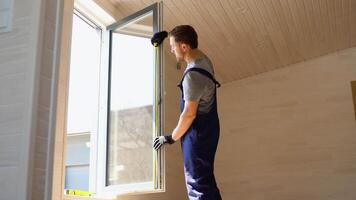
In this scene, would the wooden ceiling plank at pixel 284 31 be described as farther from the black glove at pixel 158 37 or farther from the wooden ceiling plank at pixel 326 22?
the black glove at pixel 158 37

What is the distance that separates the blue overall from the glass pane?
24.9 inches

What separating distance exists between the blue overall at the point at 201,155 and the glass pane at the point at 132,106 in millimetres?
633

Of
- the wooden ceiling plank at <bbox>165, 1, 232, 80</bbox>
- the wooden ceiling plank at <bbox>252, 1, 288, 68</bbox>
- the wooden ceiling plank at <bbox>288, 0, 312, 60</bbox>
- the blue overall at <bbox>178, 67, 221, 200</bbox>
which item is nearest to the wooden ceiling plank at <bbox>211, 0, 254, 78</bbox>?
the wooden ceiling plank at <bbox>165, 1, 232, 80</bbox>

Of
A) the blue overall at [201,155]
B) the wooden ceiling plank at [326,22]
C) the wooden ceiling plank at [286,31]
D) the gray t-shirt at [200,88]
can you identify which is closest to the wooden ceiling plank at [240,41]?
the wooden ceiling plank at [286,31]

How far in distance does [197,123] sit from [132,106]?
94cm

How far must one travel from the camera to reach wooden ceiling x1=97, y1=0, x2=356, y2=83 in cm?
336

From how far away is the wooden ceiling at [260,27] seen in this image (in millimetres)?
3357

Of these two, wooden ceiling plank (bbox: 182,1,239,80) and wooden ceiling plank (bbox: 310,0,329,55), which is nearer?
wooden ceiling plank (bbox: 182,1,239,80)

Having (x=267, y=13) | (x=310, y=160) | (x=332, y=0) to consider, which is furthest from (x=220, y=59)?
(x=310, y=160)

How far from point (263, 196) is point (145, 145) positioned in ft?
7.58

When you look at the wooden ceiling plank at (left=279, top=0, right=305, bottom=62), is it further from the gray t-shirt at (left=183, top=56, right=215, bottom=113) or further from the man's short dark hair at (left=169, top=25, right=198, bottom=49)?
the gray t-shirt at (left=183, top=56, right=215, bottom=113)

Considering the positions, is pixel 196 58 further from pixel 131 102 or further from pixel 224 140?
pixel 224 140


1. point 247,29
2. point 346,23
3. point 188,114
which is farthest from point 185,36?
point 346,23

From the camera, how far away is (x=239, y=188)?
4.82m
